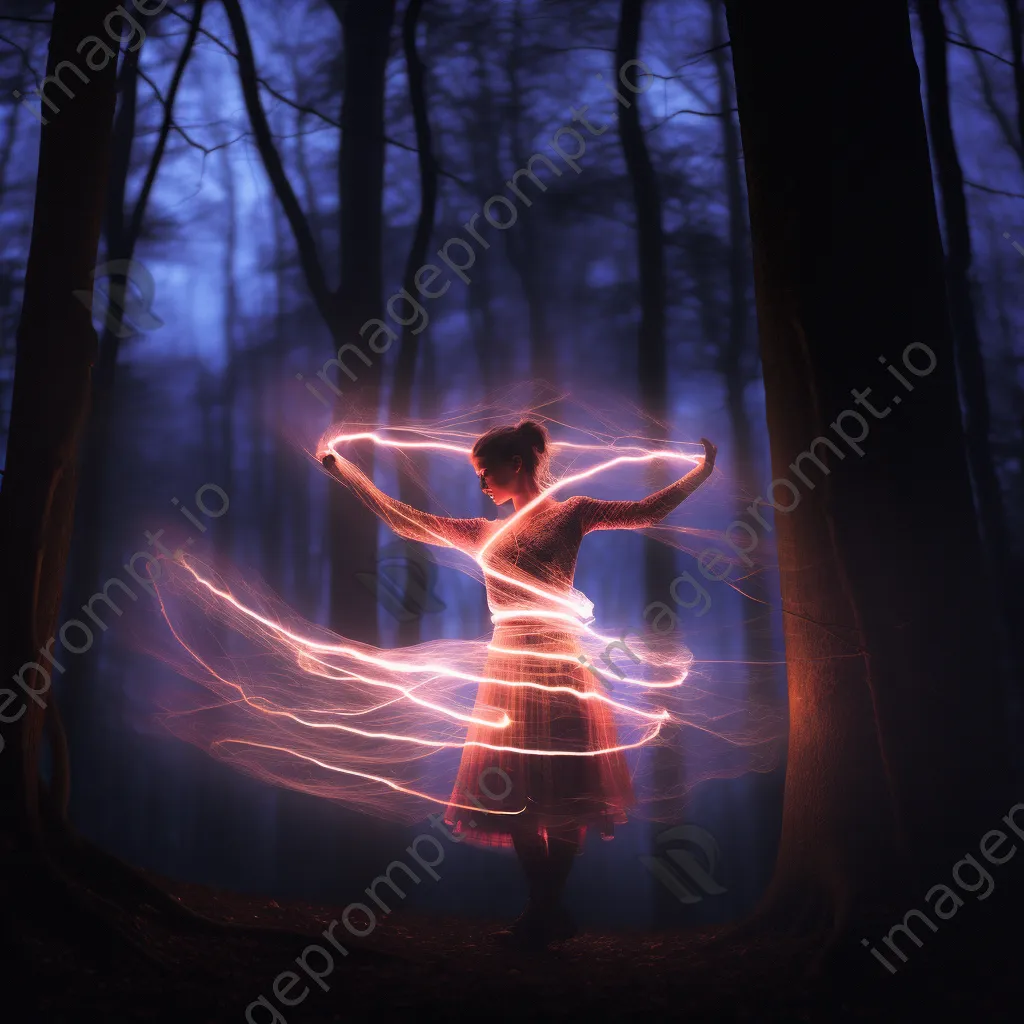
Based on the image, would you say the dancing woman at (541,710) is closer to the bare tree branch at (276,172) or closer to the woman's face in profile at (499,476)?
the woman's face in profile at (499,476)

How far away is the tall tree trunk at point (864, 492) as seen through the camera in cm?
224

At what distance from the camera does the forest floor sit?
6.32 feet

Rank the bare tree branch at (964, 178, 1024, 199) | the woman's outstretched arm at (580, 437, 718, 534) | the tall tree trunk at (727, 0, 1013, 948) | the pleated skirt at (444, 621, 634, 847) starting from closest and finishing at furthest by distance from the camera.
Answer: the tall tree trunk at (727, 0, 1013, 948) → the pleated skirt at (444, 621, 634, 847) → the woman's outstretched arm at (580, 437, 718, 534) → the bare tree branch at (964, 178, 1024, 199)

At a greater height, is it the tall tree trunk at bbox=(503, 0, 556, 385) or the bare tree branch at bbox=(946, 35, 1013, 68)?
the bare tree branch at bbox=(946, 35, 1013, 68)

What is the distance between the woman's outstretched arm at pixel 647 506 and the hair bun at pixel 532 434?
26 cm

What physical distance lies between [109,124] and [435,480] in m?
2.19

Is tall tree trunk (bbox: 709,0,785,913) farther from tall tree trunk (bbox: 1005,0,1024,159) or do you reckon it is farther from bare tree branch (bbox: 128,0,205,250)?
bare tree branch (bbox: 128,0,205,250)

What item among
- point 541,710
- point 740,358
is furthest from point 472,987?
point 740,358

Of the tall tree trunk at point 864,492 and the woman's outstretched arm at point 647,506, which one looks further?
the woman's outstretched arm at point 647,506

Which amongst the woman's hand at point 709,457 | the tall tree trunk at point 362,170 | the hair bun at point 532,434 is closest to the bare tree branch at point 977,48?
the tall tree trunk at point 362,170

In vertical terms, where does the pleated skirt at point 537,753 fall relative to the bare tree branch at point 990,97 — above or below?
below

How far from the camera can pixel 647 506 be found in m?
2.64

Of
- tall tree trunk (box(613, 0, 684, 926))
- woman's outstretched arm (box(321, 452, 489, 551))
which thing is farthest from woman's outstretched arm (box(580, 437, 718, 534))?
tall tree trunk (box(613, 0, 684, 926))

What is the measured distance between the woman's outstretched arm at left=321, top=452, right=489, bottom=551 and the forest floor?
138cm
